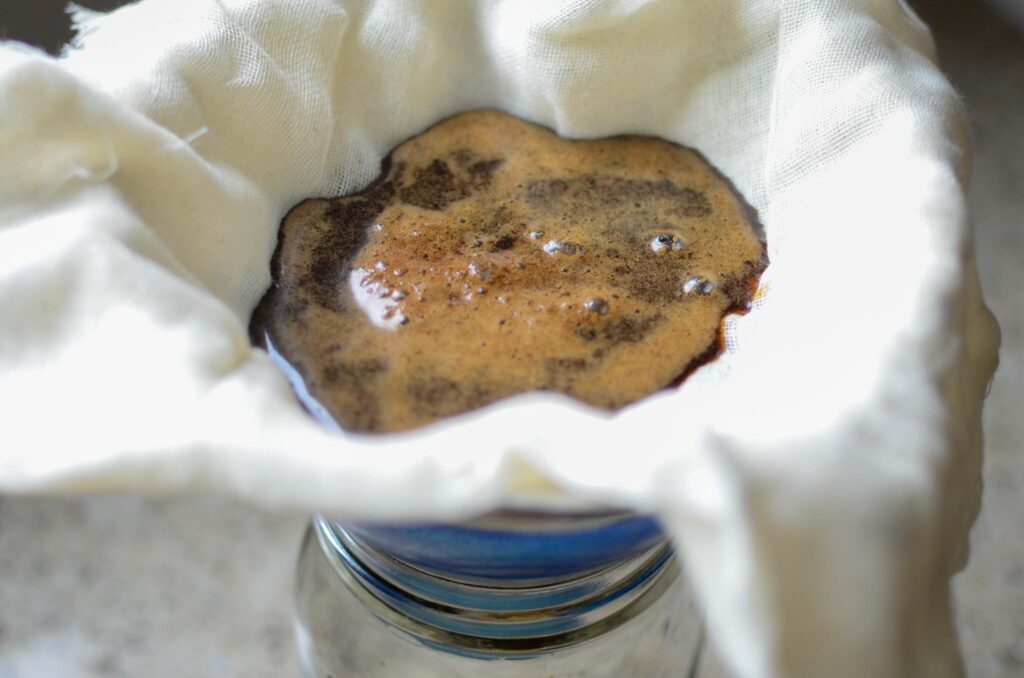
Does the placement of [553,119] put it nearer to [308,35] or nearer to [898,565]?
[308,35]

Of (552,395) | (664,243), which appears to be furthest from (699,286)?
(552,395)

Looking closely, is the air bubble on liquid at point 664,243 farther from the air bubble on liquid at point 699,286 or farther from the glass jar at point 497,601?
the glass jar at point 497,601

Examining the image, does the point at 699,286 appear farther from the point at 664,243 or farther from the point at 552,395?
the point at 552,395

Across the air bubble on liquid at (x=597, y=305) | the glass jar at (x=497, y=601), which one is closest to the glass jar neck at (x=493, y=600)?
the glass jar at (x=497, y=601)

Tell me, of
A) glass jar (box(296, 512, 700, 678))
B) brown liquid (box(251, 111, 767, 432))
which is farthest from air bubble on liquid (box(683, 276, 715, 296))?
glass jar (box(296, 512, 700, 678))

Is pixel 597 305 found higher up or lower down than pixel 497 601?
higher up

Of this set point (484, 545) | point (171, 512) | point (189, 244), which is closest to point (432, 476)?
point (484, 545)
